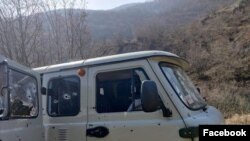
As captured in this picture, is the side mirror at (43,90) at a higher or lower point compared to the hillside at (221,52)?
lower

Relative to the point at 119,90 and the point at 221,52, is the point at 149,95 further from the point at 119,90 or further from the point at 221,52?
the point at 221,52

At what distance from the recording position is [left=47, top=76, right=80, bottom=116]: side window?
5.72 metres

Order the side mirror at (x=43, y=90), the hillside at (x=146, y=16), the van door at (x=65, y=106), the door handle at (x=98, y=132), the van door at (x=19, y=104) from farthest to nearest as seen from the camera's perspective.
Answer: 1. the hillside at (x=146, y=16)
2. the side mirror at (x=43, y=90)
3. the van door at (x=65, y=106)
4. the door handle at (x=98, y=132)
5. the van door at (x=19, y=104)

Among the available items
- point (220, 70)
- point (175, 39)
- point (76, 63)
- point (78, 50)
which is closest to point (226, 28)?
point (175, 39)

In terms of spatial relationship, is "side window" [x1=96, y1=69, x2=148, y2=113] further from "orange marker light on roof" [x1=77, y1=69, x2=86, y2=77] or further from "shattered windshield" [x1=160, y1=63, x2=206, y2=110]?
"shattered windshield" [x1=160, y1=63, x2=206, y2=110]

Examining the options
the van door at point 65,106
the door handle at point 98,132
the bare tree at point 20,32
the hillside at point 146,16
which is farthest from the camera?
the hillside at point 146,16

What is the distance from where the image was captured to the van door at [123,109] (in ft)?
16.7

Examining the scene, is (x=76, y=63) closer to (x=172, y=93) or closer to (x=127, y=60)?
(x=127, y=60)

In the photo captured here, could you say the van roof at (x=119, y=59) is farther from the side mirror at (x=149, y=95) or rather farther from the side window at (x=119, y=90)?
the side mirror at (x=149, y=95)

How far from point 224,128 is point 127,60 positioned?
1.61 m

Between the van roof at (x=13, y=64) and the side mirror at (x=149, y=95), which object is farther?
the side mirror at (x=149, y=95)

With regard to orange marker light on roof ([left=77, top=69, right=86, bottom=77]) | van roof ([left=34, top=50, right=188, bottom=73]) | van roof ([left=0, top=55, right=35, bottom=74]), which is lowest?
orange marker light on roof ([left=77, top=69, right=86, bottom=77])

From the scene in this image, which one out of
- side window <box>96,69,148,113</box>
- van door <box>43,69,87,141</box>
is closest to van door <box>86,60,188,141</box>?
side window <box>96,69,148,113</box>

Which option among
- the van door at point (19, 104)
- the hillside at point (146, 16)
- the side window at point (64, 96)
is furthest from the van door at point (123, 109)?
the hillside at point (146, 16)
